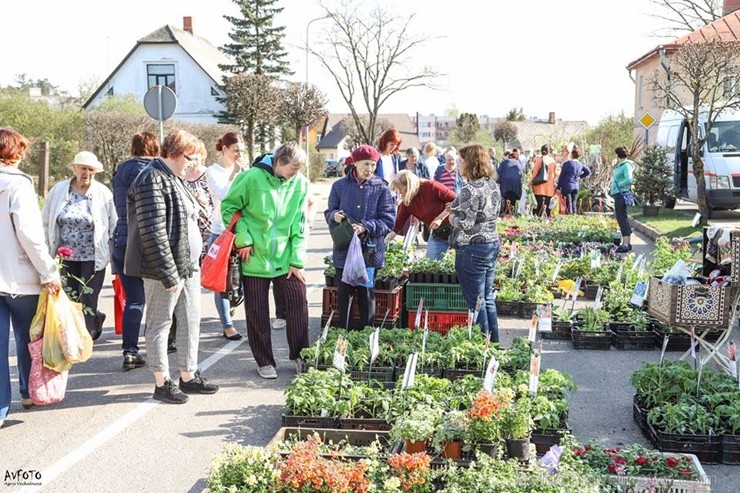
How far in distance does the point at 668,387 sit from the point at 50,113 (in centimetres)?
2711

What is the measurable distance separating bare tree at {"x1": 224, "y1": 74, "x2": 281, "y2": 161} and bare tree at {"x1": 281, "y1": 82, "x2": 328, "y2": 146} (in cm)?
191

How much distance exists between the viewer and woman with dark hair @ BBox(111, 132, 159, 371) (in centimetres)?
721

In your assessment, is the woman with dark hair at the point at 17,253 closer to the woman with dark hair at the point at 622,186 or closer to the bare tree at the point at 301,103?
the woman with dark hair at the point at 622,186

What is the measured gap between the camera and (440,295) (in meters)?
8.26

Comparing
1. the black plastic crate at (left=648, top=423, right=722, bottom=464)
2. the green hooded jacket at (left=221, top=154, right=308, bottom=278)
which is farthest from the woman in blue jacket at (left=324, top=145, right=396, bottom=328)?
the black plastic crate at (left=648, top=423, right=722, bottom=464)

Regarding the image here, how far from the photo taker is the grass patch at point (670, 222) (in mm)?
16750

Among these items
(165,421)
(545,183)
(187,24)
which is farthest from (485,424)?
(187,24)

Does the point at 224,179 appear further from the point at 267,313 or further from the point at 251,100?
the point at 251,100

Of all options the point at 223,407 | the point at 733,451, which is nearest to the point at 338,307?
the point at 223,407

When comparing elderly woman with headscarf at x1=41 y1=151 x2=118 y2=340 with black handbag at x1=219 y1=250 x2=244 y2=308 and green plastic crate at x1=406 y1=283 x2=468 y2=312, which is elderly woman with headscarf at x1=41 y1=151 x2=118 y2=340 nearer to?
black handbag at x1=219 y1=250 x2=244 y2=308

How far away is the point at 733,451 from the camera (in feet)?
17.0

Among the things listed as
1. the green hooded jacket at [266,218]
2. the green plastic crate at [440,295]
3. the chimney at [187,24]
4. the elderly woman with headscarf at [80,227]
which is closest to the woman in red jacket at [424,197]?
the green plastic crate at [440,295]

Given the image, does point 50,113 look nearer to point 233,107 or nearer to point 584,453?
point 233,107

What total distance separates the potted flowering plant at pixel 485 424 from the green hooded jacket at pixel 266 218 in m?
2.56
